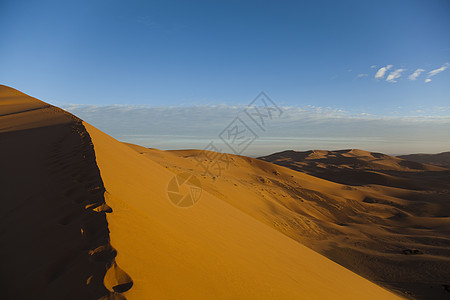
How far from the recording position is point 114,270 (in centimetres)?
177

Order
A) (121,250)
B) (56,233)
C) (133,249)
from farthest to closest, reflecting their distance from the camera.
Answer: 1. (56,233)
2. (133,249)
3. (121,250)

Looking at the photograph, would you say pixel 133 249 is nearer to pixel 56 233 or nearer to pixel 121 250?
pixel 121 250

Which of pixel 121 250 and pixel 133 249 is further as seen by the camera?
pixel 133 249

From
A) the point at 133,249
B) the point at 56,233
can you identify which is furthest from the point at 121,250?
the point at 56,233

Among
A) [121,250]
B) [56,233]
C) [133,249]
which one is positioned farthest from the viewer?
[56,233]

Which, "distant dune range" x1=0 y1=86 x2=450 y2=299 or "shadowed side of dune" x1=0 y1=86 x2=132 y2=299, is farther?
"distant dune range" x1=0 y1=86 x2=450 y2=299

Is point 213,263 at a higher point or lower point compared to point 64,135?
lower

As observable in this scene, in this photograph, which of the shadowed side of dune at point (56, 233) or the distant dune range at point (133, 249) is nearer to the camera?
the shadowed side of dune at point (56, 233)

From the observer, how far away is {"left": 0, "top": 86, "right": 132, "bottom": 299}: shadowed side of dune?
1.69 meters

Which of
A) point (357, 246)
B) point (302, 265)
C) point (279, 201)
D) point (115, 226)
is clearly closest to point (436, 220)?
point (357, 246)

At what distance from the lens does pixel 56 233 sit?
232cm

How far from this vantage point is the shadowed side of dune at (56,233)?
1.69 m

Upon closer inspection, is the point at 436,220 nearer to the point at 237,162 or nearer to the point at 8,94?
the point at 237,162

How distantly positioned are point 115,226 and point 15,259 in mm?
851
